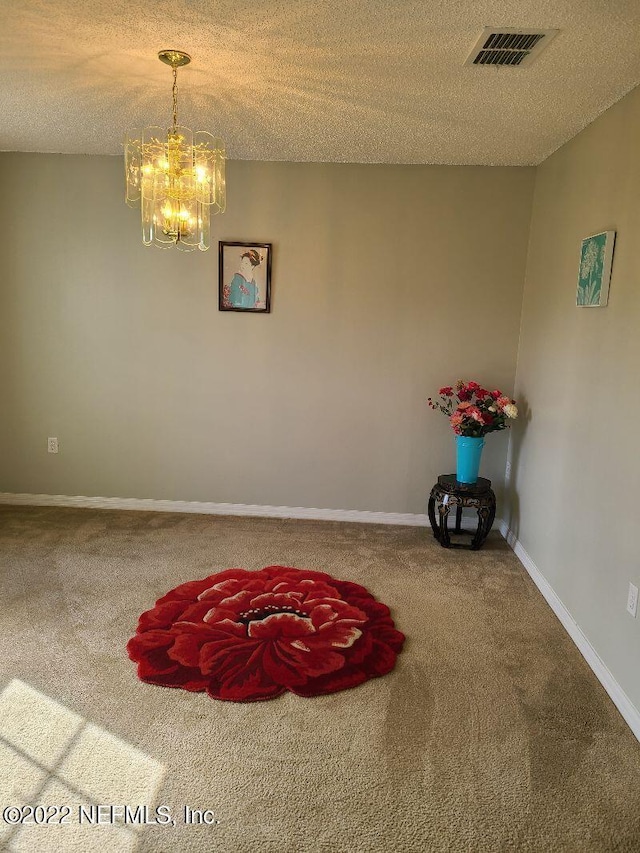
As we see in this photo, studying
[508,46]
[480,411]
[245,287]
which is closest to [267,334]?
[245,287]

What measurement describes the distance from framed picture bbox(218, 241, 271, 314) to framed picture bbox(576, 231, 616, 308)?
2043mm

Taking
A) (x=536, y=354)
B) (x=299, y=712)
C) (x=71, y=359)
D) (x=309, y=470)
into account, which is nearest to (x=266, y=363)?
(x=309, y=470)

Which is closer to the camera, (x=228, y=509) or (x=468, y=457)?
(x=468, y=457)

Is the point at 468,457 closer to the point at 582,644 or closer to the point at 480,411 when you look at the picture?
Result: the point at 480,411

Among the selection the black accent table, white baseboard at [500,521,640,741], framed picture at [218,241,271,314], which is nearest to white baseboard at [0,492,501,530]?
the black accent table

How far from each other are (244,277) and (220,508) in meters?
1.66

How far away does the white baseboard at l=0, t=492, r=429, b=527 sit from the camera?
454cm

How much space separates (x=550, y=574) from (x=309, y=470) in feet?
5.89

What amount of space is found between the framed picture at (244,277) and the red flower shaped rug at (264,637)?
1.87 meters

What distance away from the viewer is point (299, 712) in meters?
2.39

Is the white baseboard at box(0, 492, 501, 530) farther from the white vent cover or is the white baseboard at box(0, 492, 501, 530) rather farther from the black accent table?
the white vent cover

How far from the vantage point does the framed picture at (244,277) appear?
4293 millimetres

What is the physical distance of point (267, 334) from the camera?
14.4 ft

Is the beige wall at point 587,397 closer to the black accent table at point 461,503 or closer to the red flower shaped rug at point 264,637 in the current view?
the black accent table at point 461,503
